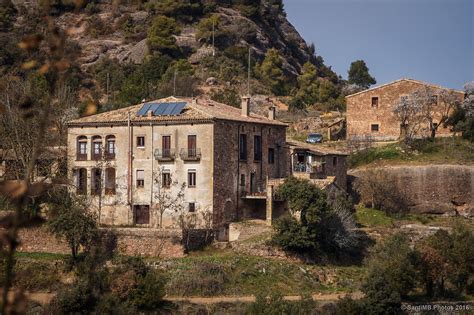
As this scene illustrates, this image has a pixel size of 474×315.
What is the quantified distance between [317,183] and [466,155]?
12441 mm

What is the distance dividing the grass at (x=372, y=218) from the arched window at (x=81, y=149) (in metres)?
15.2

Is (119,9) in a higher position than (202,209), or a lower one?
higher

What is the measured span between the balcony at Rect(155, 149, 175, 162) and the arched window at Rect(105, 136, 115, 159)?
262cm

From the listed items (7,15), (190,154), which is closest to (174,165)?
(190,154)

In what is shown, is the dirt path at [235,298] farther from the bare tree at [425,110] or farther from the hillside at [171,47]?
the hillside at [171,47]

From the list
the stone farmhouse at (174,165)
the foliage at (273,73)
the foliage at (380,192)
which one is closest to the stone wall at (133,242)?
the stone farmhouse at (174,165)

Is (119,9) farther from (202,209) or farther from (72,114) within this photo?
(202,209)

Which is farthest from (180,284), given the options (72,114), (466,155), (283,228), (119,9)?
(119,9)

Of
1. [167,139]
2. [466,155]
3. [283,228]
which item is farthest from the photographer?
[466,155]

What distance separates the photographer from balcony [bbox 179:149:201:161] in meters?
42.7

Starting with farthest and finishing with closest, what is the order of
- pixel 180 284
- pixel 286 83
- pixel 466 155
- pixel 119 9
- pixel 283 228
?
pixel 119 9 < pixel 286 83 < pixel 466 155 < pixel 283 228 < pixel 180 284

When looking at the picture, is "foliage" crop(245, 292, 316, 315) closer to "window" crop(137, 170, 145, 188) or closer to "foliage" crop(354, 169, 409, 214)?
"window" crop(137, 170, 145, 188)

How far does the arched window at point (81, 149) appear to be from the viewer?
1779 inches

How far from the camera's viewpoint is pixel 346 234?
42250mm
